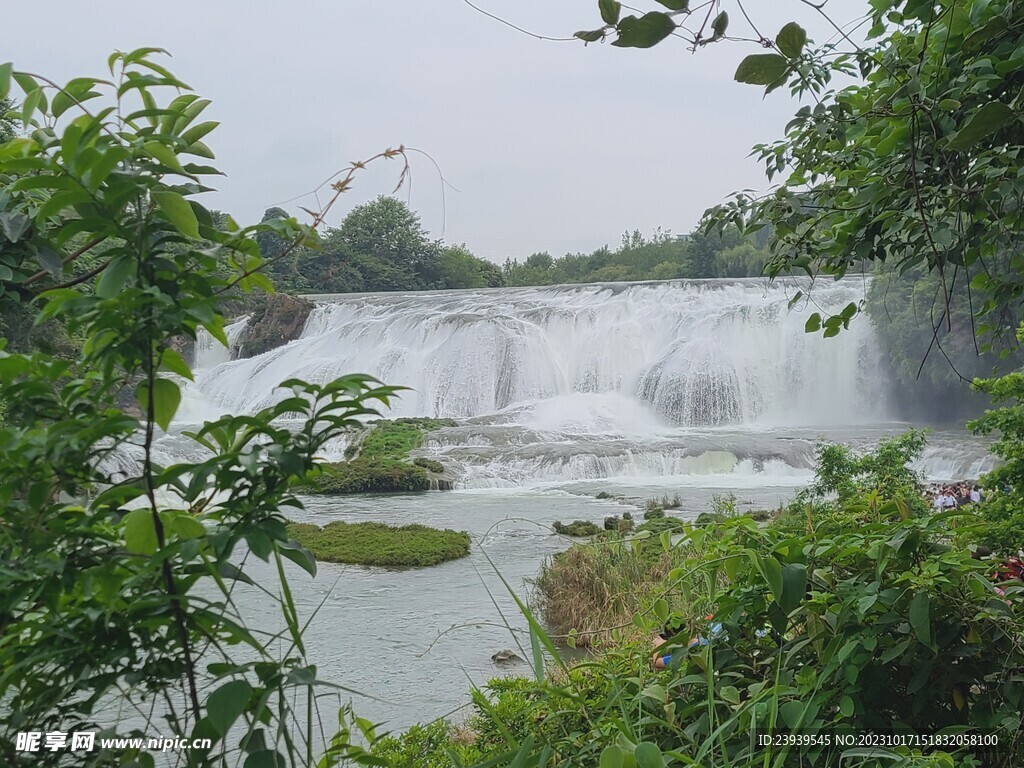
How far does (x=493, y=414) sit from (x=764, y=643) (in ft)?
44.8

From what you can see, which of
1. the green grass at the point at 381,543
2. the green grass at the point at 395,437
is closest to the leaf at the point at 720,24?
Answer: the green grass at the point at 381,543

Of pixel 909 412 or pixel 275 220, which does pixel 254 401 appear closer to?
pixel 909 412

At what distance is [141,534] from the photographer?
0.86 metres

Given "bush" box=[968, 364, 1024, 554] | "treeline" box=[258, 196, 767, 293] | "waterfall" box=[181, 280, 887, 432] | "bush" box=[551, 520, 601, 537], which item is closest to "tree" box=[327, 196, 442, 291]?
"treeline" box=[258, 196, 767, 293]

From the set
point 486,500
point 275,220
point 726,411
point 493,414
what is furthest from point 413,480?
point 275,220

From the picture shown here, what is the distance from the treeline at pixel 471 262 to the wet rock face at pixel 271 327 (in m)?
0.62

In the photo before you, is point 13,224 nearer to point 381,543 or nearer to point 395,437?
point 381,543

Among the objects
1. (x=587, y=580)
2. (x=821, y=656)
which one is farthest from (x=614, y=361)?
(x=821, y=656)

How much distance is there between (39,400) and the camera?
84cm

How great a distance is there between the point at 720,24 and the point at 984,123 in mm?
360

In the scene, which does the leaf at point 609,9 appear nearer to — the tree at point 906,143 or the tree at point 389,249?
the tree at point 906,143

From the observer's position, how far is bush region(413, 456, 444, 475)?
36.2ft

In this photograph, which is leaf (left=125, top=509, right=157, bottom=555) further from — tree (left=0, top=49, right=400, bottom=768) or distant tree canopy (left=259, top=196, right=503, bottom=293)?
distant tree canopy (left=259, top=196, right=503, bottom=293)

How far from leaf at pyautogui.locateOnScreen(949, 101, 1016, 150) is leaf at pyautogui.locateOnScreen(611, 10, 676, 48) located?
1.28ft
